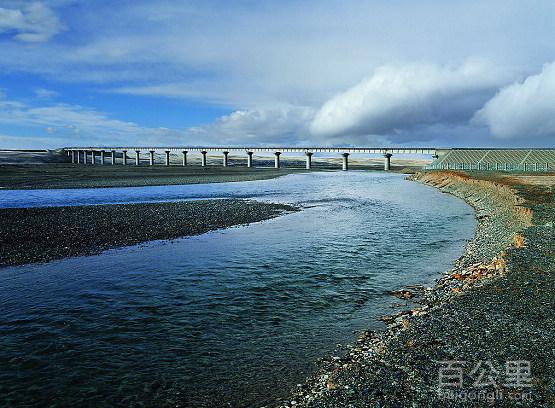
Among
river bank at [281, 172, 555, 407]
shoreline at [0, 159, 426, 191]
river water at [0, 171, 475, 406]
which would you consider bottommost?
river water at [0, 171, 475, 406]

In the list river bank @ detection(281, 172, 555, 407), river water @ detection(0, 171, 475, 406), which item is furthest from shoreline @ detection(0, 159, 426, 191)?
river bank @ detection(281, 172, 555, 407)

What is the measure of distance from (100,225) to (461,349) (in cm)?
2861

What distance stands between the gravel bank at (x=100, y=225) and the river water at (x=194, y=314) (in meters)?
2.28

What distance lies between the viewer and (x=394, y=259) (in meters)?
23.3

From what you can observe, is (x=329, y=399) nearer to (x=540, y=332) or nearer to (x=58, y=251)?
(x=540, y=332)

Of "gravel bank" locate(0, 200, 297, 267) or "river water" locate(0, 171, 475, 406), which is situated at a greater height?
"gravel bank" locate(0, 200, 297, 267)

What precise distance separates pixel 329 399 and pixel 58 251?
2073 centimetres

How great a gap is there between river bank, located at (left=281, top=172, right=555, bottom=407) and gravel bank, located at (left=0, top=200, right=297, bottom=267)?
18701 millimetres

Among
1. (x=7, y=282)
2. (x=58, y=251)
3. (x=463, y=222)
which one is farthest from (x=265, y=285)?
(x=463, y=222)

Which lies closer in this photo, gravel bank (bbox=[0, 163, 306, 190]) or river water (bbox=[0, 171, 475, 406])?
river water (bbox=[0, 171, 475, 406])

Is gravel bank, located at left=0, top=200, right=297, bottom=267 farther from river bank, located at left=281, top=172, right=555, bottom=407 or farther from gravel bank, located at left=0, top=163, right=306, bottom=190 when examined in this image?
gravel bank, located at left=0, top=163, right=306, bottom=190

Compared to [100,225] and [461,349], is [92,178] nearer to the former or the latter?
[100,225]

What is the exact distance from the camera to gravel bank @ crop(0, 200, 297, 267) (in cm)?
2445

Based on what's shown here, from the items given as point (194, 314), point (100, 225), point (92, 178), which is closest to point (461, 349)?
point (194, 314)
